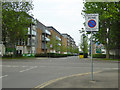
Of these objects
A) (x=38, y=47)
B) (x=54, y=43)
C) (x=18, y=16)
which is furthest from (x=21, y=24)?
(x=38, y=47)

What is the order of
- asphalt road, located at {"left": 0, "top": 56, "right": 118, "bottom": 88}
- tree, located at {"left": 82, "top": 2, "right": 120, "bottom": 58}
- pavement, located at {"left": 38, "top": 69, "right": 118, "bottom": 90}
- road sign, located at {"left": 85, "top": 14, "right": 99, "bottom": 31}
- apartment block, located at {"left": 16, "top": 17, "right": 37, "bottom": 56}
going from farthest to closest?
apartment block, located at {"left": 16, "top": 17, "right": 37, "bottom": 56} → tree, located at {"left": 82, "top": 2, "right": 120, "bottom": 58} → asphalt road, located at {"left": 0, "top": 56, "right": 118, "bottom": 88} → road sign, located at {"left": 85, "top": 14, "right": 99, "bottom": 31} → pavement, located at {"left": 38, "top": 69, "right": 118, "bottom": 90}

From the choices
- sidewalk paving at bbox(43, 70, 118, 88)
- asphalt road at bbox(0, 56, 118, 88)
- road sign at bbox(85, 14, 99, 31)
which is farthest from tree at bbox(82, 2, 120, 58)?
sidewalk paving at bbox(43, 70, 118, 88)

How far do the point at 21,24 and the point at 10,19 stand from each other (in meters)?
3.49

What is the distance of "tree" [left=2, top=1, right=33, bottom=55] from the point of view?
37.7m

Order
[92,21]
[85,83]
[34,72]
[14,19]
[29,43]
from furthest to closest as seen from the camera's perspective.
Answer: [29,43], [14,19], [34,72], [92,21], [85,83]

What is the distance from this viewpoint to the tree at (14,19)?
124ft

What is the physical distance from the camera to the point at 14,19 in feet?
125

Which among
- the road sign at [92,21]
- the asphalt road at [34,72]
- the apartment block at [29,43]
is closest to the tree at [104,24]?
the asphalt road at [34,72]

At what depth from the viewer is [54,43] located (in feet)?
219

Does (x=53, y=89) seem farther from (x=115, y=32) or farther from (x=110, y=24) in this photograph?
(x=110, y=24)

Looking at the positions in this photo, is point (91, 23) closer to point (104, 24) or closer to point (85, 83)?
point (85, 83)

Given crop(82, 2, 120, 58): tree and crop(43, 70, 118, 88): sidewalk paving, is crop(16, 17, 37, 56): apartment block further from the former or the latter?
crop(43, 70, 118, 88): sidewalk paving

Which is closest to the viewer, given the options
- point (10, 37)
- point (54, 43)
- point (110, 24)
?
point (110, 24)

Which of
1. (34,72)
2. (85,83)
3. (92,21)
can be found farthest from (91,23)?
(34,72)
